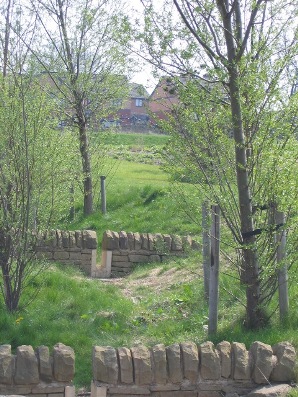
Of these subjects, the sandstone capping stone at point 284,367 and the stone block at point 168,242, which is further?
the stone block at point 168,242

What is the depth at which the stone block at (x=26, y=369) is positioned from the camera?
22.3ft

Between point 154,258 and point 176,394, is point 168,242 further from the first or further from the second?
point 176,394

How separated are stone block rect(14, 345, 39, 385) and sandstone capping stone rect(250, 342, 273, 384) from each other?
1.98 m

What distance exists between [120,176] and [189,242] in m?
12.2

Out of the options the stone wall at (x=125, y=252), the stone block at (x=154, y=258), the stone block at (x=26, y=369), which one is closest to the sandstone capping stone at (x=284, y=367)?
the stone block at (x=26, y=369)

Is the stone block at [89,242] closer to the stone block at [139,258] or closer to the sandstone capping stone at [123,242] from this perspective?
the sandstone capping stone at [123,242]

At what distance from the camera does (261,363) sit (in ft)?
22.1

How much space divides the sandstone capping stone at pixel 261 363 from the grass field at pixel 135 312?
68 centimetres

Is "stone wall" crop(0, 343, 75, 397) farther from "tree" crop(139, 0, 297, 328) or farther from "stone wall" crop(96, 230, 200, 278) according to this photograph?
"stone wall" crop(96, 230, 200, 278)

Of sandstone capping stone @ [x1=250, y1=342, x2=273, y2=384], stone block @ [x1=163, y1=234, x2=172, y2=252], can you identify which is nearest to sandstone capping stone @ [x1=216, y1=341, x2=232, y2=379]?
sandstone capping stone @ [x1=250, y1=342, x2=273, y2=384]

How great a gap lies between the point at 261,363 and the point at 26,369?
2.13m

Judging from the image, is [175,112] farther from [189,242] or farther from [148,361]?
[189,242]

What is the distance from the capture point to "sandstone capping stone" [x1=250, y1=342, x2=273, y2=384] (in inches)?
266

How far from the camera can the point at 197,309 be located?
9469 millimetres
